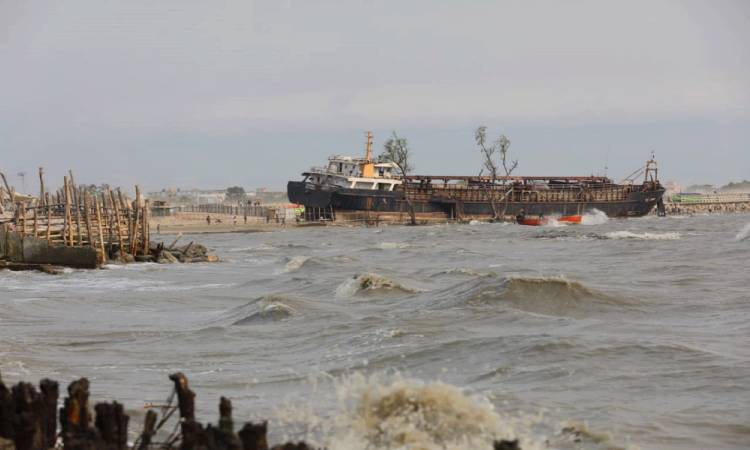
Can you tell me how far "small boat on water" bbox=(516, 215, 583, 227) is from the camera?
82.3m

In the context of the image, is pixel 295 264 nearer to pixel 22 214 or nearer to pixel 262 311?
pixel 22 214

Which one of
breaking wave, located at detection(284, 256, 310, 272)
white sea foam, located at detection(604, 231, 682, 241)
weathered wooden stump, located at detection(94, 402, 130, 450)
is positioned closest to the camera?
weathered wooden stump, located at detection(94, 402, 130, 450)

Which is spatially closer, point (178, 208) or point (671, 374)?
point (671, 374)

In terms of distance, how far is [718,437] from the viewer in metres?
9.87

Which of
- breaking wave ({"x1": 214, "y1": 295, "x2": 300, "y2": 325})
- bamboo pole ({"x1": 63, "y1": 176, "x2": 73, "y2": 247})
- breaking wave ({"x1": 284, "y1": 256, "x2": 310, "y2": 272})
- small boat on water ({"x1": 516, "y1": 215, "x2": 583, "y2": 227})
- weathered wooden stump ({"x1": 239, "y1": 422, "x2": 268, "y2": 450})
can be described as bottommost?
breaking wave ({"x1": 284, "y1": 256, "x2": 310, "y2": 272})

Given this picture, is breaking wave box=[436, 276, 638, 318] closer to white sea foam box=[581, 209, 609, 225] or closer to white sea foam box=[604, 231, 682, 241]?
white sea foam box=[604, 231, 682, 241]

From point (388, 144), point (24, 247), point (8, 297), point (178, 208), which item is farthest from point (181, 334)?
point (178, 208)

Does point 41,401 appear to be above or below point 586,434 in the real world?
above

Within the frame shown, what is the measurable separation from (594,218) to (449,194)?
12.2 metres

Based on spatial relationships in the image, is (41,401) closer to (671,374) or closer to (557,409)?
(557,409)

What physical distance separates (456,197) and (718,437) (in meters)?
77.6

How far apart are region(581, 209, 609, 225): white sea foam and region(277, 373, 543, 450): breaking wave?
76.9 m

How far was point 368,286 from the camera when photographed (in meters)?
25.8

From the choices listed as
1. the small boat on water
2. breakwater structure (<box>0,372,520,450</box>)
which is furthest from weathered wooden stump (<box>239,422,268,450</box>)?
the small boat on water
